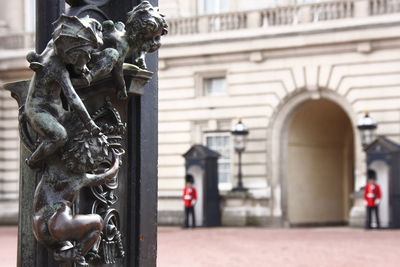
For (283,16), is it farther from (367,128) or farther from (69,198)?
(69,198)

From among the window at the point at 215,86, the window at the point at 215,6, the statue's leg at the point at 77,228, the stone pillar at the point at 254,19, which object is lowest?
the statue's leg at the point at 77,228

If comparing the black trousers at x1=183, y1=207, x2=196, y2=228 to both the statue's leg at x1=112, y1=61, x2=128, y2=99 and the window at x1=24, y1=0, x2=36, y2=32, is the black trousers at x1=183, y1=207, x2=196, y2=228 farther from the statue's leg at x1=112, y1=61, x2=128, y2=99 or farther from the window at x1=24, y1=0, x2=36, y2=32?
the statue's leg at x1=112, y1=61, x2=128, y2=99

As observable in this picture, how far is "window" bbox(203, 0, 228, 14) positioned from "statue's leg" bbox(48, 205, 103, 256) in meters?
23.3

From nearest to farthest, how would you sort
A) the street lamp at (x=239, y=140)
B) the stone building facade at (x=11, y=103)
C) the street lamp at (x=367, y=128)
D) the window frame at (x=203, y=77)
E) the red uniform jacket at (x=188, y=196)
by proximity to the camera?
1. the street lamp at (x=367, y=128)
2. the red uniform jacket at (x=188, y=196)
3. the street lamp at (x=239, y=140)
4. the window frame at (x=203, y=77)
5. the stone building facade at (x=11, y=103)

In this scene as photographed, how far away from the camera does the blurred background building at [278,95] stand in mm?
→ 23500

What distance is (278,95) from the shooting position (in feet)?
81.1

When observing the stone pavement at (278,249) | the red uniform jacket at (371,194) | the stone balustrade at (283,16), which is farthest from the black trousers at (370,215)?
the stone balustrade at (283,16)

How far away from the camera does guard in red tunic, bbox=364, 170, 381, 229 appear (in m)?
21.6

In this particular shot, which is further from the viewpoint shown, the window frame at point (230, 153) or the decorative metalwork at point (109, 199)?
the window frame at point (230, 153)

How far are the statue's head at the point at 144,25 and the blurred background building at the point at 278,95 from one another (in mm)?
20060

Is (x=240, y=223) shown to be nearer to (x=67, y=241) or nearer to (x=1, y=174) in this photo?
(x=1, y=174)

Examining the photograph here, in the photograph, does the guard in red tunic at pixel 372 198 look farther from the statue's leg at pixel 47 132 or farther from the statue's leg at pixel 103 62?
the statue's leg at pixel 47 132

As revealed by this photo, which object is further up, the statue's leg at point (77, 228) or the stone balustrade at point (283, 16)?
the stone balustrade at point (283, 16)

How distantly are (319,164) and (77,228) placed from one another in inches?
939
